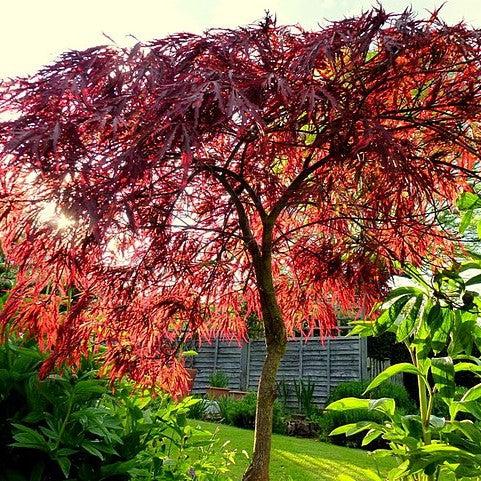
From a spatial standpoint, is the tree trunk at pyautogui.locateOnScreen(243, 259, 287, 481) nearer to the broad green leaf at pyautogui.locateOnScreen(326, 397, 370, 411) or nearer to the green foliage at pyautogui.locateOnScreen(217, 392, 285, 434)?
the broad green leaf at pyautogui.locateOnScreen(326, 397, 370, 411)

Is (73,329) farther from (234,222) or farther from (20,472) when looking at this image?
(234,222)

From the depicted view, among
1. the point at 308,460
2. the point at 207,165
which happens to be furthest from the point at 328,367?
the point at 207,165

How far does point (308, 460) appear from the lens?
5359 mm

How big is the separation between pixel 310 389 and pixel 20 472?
7771mm

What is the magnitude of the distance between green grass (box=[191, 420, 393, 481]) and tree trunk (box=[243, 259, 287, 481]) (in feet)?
6.85

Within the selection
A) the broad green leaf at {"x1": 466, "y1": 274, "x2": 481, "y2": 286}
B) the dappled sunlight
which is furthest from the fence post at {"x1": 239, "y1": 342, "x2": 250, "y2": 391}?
the broad green leaf at {"x1": 466, "y1": 274, "x2": 481, "y2": 286}

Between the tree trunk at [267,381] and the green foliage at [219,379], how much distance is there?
8.49 meters

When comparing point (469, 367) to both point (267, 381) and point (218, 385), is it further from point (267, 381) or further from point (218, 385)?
point (218, 385)

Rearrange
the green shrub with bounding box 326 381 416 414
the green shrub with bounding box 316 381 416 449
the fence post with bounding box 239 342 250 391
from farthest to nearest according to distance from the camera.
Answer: the fence post with bounding box 239 342 250 391 → the green shrub with bounding box 326 381 416 414 → the green shrub with bounding box 316 381 416 449

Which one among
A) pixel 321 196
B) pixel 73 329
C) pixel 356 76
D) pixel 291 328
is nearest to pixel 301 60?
pixel 356 76

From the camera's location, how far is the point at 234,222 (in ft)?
7.65

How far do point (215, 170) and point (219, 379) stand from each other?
29.4 feet

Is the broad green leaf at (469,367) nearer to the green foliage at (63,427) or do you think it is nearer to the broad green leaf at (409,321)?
the broad green leaf at (409,321)

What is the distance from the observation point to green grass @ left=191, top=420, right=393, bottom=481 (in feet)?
15.1
